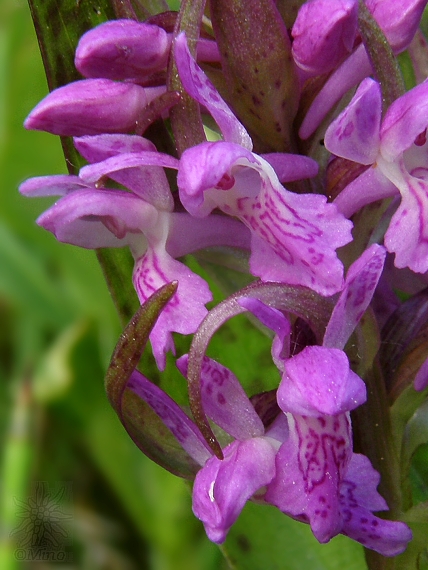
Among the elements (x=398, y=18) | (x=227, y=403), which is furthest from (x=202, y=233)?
(x=398, y=18)

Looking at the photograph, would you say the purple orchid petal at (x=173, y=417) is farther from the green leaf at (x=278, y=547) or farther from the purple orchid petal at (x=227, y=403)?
the green leaf at (x=278, y=547)

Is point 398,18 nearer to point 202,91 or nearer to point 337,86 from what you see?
point 337,86

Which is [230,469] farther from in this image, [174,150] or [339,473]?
[174,150]

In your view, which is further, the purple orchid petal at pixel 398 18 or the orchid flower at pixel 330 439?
the purple orchid petal at pixel 398 18

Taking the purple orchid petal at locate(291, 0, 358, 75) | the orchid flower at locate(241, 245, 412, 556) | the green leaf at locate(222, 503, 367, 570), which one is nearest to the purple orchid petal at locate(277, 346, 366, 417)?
the orchid flower at locate(241, 245, 412, 556)

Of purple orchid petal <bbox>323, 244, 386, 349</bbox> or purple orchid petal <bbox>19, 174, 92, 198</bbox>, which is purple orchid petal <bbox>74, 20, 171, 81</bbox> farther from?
purple orchid petal <bbox>323, 244, 386, 349</bbox>

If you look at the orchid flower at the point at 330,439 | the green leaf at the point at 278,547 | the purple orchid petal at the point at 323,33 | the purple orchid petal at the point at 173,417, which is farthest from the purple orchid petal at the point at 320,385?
the green leaf at the point at 278,547

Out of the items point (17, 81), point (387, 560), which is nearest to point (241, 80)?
point (387, 560)
